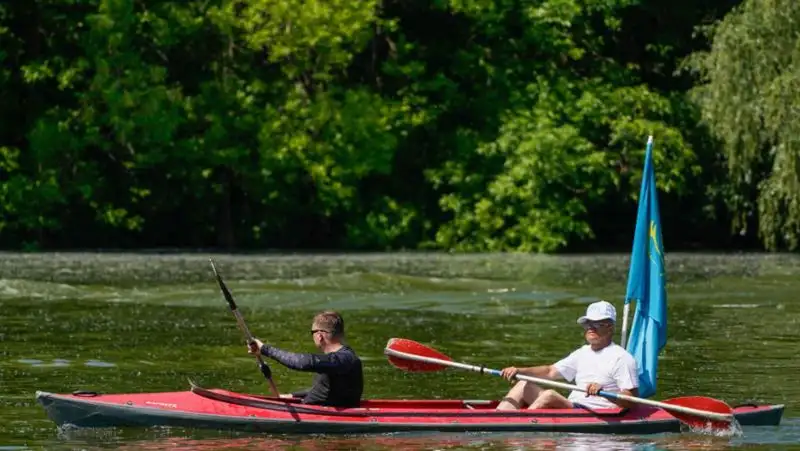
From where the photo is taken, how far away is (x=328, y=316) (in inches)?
663

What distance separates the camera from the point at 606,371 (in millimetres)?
17453

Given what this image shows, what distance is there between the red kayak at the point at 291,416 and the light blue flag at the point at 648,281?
5.70 ft

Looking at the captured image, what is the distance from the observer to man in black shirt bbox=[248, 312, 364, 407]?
16750mm

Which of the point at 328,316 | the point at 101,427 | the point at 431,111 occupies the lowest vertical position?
the point at 101,427

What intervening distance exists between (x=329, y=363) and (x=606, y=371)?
2549 mm

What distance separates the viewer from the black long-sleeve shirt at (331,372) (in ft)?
55.0

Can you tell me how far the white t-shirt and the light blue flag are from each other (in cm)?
148

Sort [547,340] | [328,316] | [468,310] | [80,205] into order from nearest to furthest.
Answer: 1. [328,316]
2. [547,340]
3. [468,310]
4. [80,205]

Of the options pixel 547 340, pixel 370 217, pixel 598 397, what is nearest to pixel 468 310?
pixel 547 340

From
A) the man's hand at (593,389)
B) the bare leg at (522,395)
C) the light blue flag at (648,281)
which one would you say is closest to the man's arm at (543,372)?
the bare leg at (522,395)

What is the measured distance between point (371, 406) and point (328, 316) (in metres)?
1.09

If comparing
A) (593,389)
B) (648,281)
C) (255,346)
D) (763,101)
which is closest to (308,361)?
(255,346)

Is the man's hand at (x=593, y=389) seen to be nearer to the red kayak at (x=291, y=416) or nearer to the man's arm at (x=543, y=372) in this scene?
the red kayak at (x=291, y=416)

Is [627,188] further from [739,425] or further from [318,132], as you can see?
[739,425]
